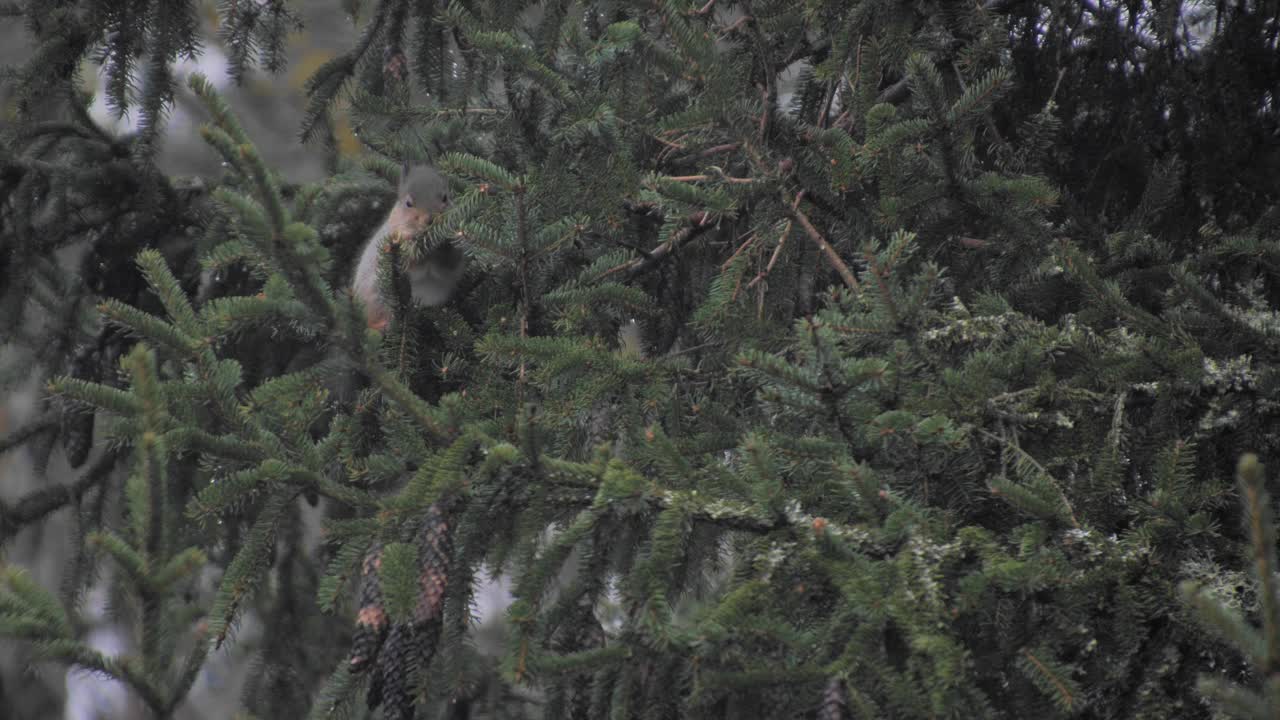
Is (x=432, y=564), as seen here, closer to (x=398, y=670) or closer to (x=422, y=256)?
(x=398, y=670)

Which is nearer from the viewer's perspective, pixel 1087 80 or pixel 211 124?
pixel 211 124

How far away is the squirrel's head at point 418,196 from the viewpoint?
3020 millimetres

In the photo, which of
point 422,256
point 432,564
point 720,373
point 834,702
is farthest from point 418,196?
point 834,702

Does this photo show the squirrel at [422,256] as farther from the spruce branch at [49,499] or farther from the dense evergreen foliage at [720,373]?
the spruce branch at [49,499]

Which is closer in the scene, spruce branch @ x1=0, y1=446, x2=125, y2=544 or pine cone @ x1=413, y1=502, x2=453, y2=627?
pine cone @ x1=413, y1=502, x2=453, y2=627

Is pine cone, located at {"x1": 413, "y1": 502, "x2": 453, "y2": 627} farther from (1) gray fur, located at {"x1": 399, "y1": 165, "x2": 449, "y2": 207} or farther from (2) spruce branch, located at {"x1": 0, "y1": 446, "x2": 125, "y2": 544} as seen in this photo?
(2) spruce branch, located at {"x1": 0, "y1": 446, "x2": 125, "y2": 544}

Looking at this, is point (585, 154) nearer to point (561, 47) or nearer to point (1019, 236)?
point (561, 47)

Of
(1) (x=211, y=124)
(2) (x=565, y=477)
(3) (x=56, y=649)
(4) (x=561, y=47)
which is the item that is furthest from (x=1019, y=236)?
(3) (x=56, y=649)

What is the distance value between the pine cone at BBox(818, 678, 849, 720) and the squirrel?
1.63 m

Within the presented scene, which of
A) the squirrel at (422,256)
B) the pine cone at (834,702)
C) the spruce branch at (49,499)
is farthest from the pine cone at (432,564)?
the spruce branch at (49,499)

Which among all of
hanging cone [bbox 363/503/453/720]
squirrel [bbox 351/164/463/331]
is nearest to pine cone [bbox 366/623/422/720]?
hanging cone [bbox 363/503/453/720]

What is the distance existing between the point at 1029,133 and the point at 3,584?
2.23 metres

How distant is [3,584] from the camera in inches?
49.2

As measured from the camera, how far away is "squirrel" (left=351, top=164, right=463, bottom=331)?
9.43ft
